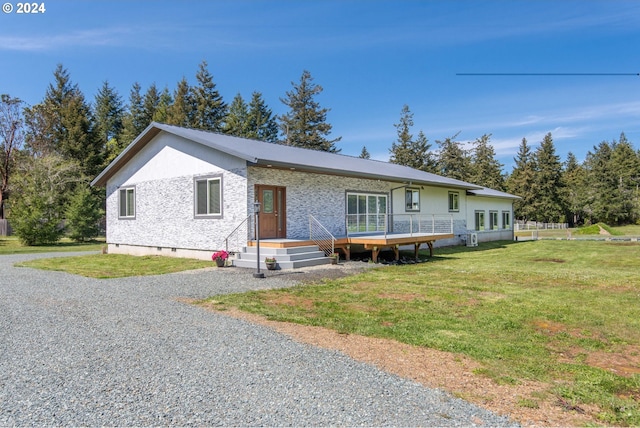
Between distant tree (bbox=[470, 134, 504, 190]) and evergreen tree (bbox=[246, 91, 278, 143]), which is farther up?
evergreen tree (bbox=[246, 91, 278, 143])

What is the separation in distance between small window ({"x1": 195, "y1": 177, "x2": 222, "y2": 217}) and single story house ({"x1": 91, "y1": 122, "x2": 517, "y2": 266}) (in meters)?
0.03

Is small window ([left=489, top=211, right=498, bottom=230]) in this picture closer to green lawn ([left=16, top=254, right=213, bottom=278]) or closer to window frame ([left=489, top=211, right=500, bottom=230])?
window frame ([left=489, top=211, right=500, bottom=230])

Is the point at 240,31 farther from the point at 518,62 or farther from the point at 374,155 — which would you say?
the point at 374,155

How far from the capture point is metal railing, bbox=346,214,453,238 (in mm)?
15586

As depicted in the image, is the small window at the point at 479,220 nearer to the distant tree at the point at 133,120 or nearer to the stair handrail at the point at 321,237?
the stair handrail at the point at 321,237

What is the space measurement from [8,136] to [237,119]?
20.3 meters

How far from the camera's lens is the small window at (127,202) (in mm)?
16750

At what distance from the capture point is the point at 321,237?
548 inches

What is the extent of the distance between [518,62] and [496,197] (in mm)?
16494

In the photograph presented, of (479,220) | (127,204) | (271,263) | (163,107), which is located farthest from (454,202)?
(163,107)

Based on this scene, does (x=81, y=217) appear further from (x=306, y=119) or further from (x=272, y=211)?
(x=306, y=119)

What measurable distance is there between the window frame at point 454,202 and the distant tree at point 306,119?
931 inches

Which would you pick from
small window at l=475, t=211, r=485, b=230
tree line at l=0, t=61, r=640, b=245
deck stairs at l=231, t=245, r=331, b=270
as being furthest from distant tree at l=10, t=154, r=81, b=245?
small window at l=475, t=211, r=485, b=230

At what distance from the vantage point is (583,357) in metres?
4.40
